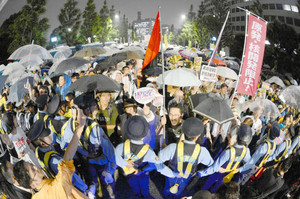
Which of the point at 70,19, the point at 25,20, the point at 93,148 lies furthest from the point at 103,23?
the point at 93,148

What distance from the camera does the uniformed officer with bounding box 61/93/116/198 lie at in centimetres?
282

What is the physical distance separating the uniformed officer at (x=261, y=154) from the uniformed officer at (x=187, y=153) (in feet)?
2.61

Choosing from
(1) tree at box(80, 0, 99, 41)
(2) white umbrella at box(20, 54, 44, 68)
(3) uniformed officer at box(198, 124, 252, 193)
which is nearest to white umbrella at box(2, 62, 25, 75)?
(2) white umbrella at box(20, 54, 44, 68)

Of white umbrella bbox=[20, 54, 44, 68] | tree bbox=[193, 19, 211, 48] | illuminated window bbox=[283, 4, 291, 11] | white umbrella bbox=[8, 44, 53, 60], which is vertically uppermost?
illuminated window bbox=[283, 4, 291, 11]

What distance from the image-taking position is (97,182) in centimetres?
320

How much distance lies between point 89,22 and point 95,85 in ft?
130

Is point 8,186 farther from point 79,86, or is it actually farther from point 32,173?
point 79,86

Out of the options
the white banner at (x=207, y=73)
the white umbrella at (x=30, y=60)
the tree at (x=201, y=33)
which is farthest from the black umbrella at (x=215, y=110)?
the tree at (x=201, y=33)

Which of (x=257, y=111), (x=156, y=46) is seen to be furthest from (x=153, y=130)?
(x=257, y=111)

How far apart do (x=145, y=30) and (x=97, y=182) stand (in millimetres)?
183444

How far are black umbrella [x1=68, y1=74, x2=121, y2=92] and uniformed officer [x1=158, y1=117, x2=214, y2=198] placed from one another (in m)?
2.19

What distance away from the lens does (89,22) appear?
127ft

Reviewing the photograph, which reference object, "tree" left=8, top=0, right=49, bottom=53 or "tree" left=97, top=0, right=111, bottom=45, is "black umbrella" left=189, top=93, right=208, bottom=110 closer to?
"tree" left=8, top=0, right=49, bottom=53

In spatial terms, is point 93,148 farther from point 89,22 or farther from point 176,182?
point 89,22
